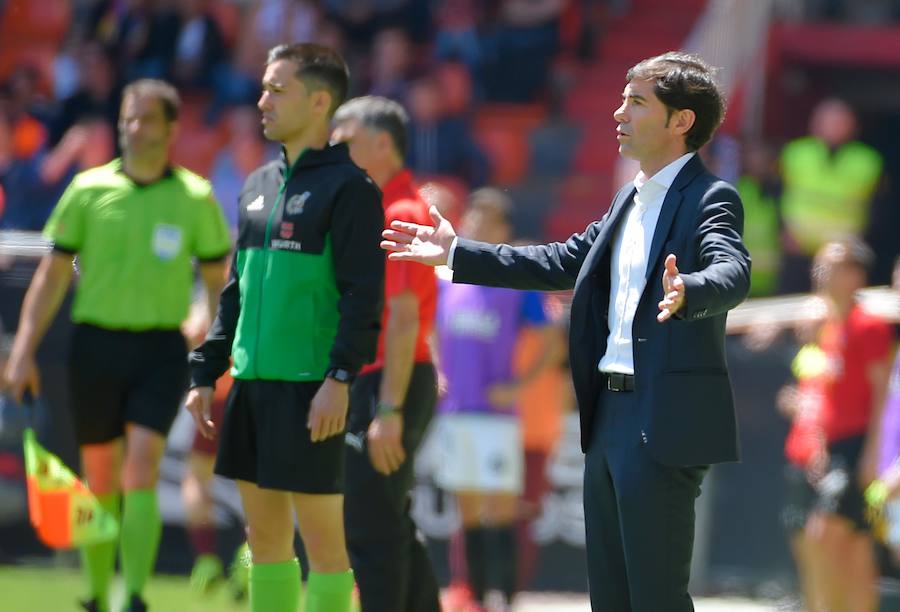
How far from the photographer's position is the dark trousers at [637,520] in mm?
4160

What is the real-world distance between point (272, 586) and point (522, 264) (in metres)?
1.42

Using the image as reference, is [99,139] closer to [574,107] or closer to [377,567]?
[574,107]

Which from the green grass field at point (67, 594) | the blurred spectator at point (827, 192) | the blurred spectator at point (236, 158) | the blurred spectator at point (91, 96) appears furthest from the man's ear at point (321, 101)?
the blurred spectator at point (91, 96)

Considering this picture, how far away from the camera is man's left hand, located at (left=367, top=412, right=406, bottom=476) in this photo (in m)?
5.40

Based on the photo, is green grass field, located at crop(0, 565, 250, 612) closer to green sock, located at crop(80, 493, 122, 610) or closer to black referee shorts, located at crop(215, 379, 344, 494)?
green sock, located at crop(80, 493, 122, 610)

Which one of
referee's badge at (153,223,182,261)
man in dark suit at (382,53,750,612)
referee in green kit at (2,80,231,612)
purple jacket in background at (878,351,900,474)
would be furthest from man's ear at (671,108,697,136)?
purple jacket in background at (878,351,900,474)

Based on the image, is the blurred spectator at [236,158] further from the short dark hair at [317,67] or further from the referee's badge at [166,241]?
the short dark hair at [317,67]

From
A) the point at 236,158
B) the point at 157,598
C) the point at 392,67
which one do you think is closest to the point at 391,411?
the point at 157,598

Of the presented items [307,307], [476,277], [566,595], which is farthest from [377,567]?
Answer: [566,595]

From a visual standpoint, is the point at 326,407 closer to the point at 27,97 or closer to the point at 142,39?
the point at 27,97

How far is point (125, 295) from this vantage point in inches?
252

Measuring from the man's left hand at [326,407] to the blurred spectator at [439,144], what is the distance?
854cm

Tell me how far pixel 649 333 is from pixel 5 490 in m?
5.77

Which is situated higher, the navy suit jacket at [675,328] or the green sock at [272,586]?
the navy suit jacket at [675,328]
